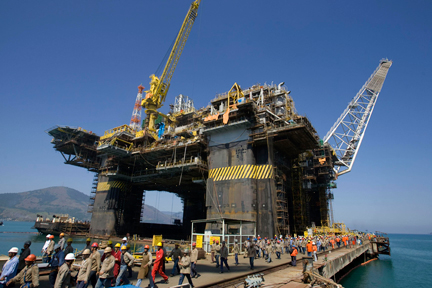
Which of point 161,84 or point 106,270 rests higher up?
point 161,84

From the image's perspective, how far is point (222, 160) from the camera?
40906 mm

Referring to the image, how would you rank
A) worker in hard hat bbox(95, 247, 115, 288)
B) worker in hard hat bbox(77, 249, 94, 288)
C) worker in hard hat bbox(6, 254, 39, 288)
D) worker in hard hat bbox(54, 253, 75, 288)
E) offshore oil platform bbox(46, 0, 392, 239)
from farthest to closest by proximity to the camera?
offshore oil platform bbox(46, 0, 392, 239), worker in hard hat bbox(95, 247, 115, 288), worker in hard hat bbox(77, 249, 94, 288), worker in hard hat bbox(54, 253, 75, 288), worker in hard hat bbox(6, 254, 39, 288)

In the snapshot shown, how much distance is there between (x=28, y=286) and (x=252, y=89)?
47990mm

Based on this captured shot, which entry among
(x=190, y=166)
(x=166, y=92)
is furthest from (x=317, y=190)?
(x=166, y=92)

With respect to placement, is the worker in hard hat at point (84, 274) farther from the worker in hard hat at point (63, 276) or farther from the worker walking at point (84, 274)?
the worker in hard hat at point (63, 276)

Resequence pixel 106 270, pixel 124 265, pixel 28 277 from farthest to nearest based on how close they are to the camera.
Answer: pixel 124 265 < pixel 106 270 < pixel 28 277

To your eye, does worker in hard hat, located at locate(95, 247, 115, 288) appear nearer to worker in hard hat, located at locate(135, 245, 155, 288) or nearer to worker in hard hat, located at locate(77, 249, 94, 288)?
worker in hard hat, located at locate(77, 249, 94, 288)

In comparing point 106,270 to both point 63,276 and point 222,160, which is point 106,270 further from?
point 222,160

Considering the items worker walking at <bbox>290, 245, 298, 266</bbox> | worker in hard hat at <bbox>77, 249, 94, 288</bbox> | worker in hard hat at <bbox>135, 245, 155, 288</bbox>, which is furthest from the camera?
worker walking at <bbox>290, 245, 298, 266</bbox>

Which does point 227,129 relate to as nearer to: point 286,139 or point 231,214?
point 286,139

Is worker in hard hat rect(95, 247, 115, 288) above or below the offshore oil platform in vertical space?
below

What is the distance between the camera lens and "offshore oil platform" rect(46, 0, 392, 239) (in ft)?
123

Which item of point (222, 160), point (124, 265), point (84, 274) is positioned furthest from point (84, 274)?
point (222, 160)

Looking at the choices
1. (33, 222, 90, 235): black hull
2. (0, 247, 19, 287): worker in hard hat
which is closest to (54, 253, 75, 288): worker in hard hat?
(0, 247, 19, 287): worker in hard hat
